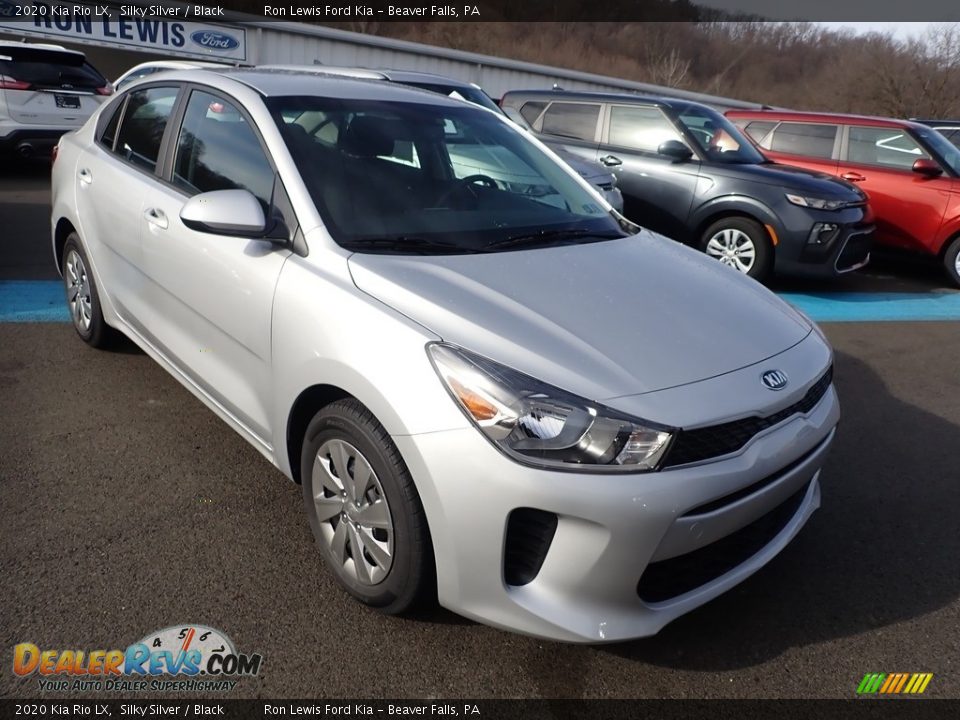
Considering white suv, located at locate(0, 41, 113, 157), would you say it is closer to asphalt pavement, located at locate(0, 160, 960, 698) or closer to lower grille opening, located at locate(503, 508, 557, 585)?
asphalt pavement, located at locate(0, 160, 960, 698)

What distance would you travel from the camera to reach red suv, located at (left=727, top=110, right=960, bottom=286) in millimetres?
7875

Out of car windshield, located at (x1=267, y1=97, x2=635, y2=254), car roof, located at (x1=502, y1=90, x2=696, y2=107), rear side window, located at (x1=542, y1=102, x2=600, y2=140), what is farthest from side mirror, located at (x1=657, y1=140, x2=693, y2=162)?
car windshield, located at (x1=267, y1=97, x2=635, y2=254)

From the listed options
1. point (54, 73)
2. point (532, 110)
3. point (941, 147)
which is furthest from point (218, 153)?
point (54, 73)

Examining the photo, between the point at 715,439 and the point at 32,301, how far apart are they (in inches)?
205

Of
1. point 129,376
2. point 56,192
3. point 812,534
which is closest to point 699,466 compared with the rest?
point 812,534

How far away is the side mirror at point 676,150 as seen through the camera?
7.49 metres

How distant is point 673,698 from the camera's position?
7.45 ft

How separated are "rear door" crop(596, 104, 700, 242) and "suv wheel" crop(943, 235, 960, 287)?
2.90 m

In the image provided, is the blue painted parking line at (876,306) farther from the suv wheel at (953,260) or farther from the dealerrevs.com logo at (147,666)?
the dealerrevs.com logo at (147,666)

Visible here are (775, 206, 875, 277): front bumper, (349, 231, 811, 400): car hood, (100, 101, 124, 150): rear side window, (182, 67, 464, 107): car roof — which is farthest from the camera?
(775, 206, 875, 277): front bumper

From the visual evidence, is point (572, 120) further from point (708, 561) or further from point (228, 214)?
point (708, 561)

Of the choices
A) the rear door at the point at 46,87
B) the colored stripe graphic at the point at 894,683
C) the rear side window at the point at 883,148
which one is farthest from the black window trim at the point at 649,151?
the rear door at the point at 46,87

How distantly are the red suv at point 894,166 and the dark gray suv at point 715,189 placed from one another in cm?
115

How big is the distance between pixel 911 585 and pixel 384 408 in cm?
218
